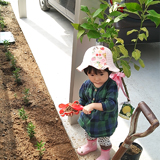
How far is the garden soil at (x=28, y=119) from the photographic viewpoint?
242 centimetres

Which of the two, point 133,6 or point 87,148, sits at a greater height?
point 133,6

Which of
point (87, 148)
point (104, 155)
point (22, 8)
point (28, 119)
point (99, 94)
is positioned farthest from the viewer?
point (22, 8)

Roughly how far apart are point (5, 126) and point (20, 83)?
910 mm

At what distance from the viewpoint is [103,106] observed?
1.84 m

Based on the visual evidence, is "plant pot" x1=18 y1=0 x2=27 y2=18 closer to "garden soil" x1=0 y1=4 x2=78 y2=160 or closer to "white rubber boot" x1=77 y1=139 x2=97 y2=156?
"garden soil" x1=0 y1=4 x2=78 y2=160

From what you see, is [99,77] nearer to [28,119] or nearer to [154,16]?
[154,16]

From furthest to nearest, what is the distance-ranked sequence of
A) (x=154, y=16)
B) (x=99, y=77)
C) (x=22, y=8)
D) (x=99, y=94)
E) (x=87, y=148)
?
(x=22, y=8) < (x=87, y=148) < (x=99, y=94) < (x=99, y=77) < (x=154, y=16)

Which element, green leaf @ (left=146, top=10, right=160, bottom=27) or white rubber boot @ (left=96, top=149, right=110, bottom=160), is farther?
white rubber boot @ (left=96, top=149, right=110, bottom=160)

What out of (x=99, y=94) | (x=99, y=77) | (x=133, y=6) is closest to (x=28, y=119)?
(x=99, y=94)

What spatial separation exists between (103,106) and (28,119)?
50.4 inches

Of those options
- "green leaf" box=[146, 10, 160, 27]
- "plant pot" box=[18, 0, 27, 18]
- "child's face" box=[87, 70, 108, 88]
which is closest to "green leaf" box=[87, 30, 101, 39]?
"child's face" box=[87, 70, 108, 88]

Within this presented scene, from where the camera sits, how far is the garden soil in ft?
7.95

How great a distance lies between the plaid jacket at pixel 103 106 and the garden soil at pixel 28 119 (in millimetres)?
498

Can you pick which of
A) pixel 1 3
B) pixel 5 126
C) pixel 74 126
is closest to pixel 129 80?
pixel 74 126
